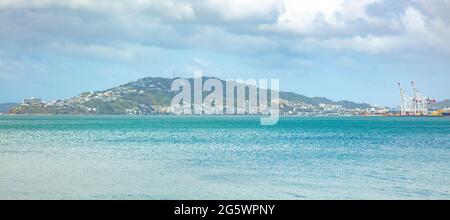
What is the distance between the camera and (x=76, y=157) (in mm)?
45531

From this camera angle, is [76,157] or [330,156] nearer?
[76,157]

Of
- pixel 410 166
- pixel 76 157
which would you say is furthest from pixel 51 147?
pixel 410 166

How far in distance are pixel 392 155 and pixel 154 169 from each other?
21.6 m

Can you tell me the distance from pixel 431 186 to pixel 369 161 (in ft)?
45.1

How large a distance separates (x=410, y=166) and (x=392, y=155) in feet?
29.9
